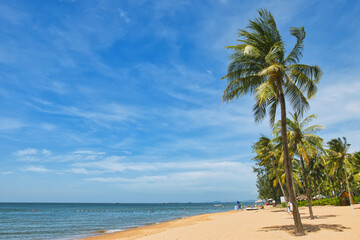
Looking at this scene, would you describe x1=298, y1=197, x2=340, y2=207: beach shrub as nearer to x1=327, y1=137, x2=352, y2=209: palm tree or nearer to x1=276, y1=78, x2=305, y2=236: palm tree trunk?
x1=327, y1=137, x2=352, y2=209: palm tree

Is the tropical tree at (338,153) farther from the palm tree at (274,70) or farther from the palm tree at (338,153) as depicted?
the palm tree at (274,70)

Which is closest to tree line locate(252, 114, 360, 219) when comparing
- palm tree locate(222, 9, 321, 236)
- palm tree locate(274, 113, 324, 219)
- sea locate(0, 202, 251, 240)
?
palm tree locate(274, 113, 324, 219)

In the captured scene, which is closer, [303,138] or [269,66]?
[269,66]

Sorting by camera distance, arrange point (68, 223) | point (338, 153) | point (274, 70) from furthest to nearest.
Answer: point (68, 223), point (338, 153), point (274, 70)

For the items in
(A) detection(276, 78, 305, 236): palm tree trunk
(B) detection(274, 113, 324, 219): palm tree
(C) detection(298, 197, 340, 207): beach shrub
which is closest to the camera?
(A) detection(276, 78, 305, 236): palm tree trunk

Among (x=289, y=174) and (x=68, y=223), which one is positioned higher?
(x=289, y=174)

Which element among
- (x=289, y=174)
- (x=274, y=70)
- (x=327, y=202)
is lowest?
(x=327, y=202)

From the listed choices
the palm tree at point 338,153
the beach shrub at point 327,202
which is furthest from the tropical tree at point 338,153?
the beach shrub at point 327,202

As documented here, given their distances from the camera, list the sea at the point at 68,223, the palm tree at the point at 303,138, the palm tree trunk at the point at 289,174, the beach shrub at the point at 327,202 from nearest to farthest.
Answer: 1. the palm tree trunk at the point at 289,174
2. the palm tree at the point at 303,138
3. the sea at the point at 68,223
4. the beach shrub at the point at 327,202

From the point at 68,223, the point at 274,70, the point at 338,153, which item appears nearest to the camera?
the point at 274,70

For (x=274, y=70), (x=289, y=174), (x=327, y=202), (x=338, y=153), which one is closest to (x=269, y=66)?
(x=274, y=70)

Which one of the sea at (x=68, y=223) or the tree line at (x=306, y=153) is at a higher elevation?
the tree line at (x=306, y=153)

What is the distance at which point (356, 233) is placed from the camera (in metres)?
10.6

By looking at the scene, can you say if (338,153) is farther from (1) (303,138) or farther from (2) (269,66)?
(2) (269,66)
